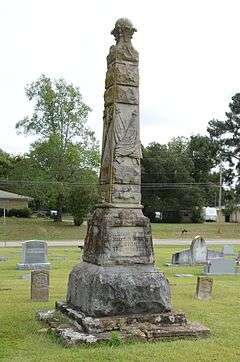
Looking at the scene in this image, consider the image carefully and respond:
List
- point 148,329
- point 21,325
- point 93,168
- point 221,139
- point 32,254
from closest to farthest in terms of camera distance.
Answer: point 148,329, point 21,325, point 32,254, point 93,168, point 221,139

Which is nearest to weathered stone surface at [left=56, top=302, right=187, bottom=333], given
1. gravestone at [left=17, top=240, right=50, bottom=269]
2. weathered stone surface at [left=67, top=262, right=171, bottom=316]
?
weathered stone surface at [left=67, top=262, right=171, bottom=316]

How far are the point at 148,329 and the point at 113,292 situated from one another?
2.61 ft

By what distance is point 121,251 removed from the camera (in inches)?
369

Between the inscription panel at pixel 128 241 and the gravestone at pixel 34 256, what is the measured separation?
1127cm

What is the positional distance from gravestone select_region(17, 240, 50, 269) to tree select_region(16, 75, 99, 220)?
26.2m

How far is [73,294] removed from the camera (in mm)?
9641

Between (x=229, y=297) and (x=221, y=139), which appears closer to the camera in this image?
(x=229, y=297)

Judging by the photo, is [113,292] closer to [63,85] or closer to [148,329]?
[148,329]

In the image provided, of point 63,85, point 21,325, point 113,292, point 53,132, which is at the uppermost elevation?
point 63,85

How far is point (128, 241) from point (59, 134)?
134 feet

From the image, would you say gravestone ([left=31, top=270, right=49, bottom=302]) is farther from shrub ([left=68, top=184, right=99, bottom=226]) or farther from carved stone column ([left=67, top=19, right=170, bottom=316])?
shrub ([left=68, top=184, right=99, bottom=226])

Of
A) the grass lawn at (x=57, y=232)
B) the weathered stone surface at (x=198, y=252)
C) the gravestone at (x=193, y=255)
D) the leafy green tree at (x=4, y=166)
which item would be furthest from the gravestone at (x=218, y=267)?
the leafy green tree at (x=4, y=166)

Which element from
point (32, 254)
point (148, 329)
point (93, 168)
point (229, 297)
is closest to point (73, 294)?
point (148, 329)

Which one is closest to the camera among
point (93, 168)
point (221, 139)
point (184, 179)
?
point (93, 168)
